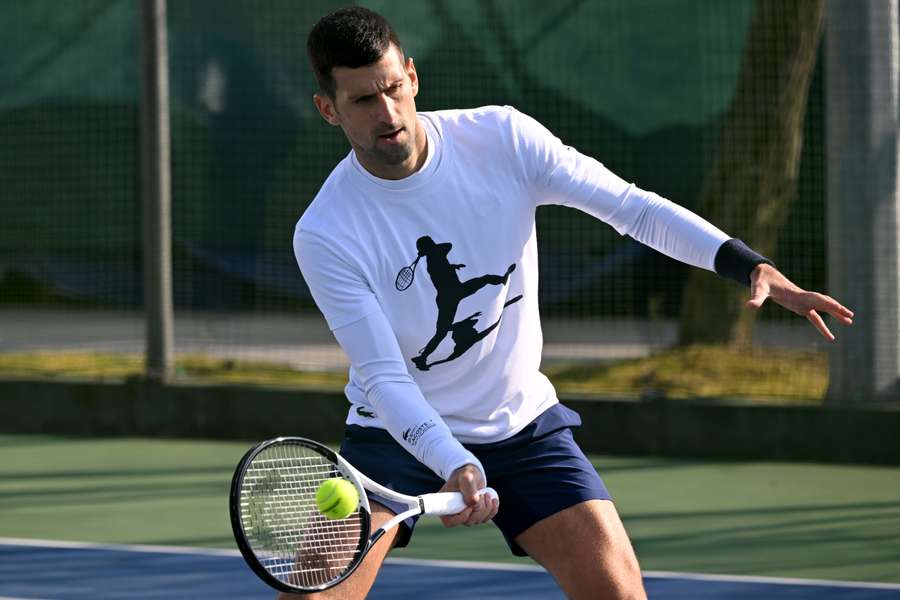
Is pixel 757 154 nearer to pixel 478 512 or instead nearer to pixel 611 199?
pixel 611 199

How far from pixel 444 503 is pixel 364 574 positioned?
15.4 inches

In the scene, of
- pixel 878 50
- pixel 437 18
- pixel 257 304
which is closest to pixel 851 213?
pixel 878 50

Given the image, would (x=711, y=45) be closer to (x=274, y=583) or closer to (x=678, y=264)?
(x=678, y=264)

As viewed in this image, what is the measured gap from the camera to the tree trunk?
7988mm

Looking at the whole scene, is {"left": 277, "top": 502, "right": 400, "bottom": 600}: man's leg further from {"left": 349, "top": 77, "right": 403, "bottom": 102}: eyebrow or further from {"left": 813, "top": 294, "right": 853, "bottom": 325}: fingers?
{"left": 813, "top": 294, "right": 853, "bottom": 325}: fingers

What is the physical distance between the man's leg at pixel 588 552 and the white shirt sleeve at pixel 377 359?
0.39 meters

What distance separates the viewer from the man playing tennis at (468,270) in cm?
352

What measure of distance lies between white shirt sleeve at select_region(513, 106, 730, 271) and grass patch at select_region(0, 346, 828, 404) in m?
4.10

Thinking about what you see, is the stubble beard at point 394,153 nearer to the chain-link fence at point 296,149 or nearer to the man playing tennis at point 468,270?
the man playing tennis at point 468,270

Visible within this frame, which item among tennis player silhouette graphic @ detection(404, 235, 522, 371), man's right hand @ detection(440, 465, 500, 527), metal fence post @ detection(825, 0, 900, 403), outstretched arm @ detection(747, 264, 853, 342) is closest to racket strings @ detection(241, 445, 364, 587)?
man's right hand @ detection(440, 465, 500, 527)

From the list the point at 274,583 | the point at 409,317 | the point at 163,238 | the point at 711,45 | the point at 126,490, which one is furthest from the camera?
the point at 163,238

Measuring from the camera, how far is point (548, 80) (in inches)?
321

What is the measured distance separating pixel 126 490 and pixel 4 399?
5.76ft

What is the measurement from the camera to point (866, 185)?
751cm
